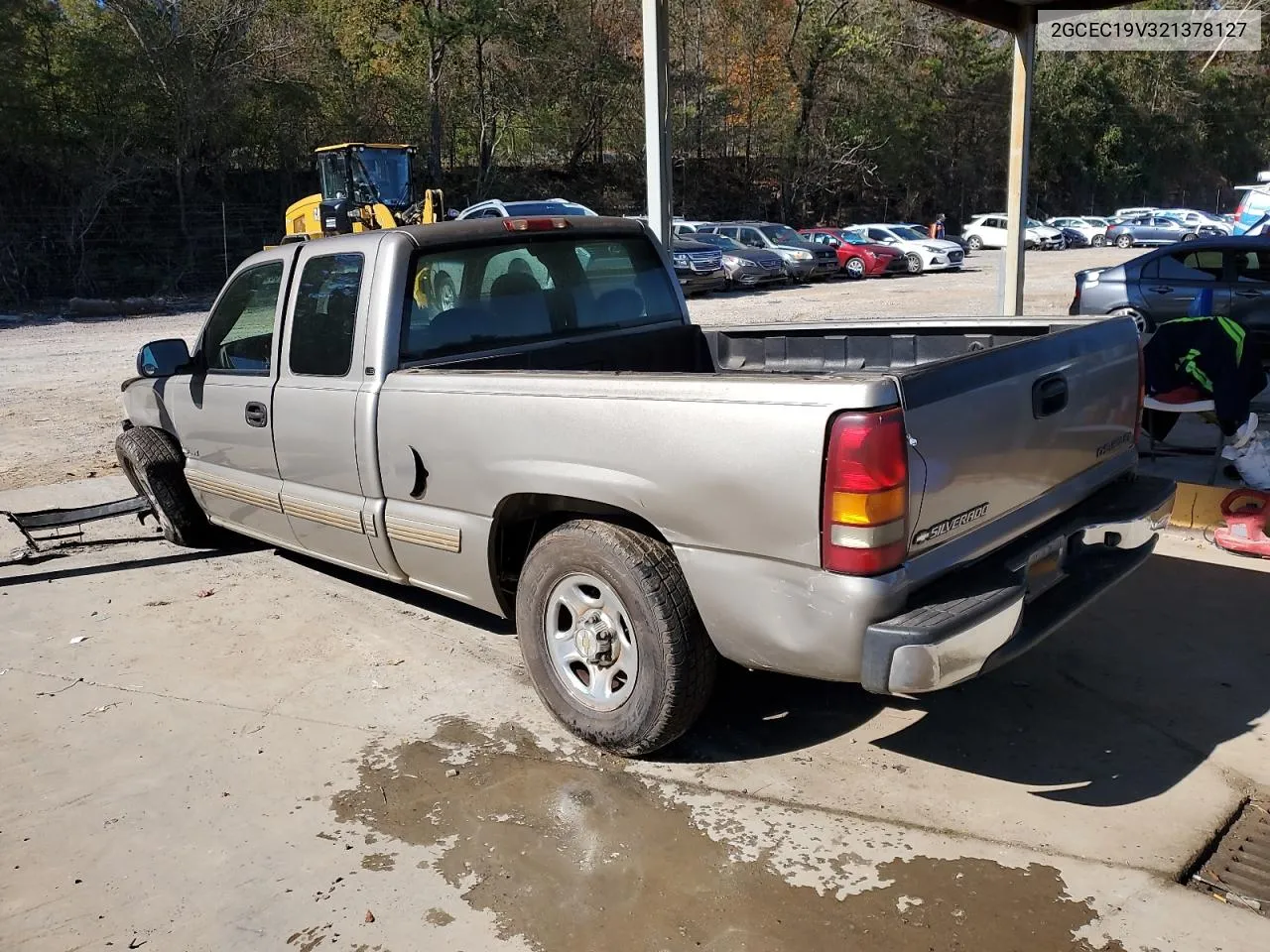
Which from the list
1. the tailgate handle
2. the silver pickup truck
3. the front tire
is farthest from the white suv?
the front tire

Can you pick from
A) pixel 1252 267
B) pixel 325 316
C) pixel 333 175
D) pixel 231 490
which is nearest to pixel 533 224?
pixel 325 316

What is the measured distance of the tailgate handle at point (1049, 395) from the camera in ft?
11.1

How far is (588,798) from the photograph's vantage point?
3525 mm

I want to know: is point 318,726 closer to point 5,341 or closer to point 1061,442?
point 1061,442

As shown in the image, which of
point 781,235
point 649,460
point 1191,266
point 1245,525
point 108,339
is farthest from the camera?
point 781,235

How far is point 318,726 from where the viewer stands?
4109mm

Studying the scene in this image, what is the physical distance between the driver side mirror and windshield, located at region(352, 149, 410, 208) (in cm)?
2090

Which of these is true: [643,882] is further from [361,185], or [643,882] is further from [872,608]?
[361,185]

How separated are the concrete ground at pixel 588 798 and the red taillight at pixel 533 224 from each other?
1.87 metres

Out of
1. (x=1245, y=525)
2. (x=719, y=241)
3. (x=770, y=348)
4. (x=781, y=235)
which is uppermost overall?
(x=781, y=235)

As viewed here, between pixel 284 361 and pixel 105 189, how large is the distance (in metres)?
29.3

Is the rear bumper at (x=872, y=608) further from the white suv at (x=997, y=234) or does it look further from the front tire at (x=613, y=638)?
the white suv at (x=997, y=234)

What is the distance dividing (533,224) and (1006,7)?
6251 mm

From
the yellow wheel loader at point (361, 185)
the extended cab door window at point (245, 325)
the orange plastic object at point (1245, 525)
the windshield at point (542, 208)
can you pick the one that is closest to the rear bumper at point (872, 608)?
the orange plastic object at point (1245, 525)
